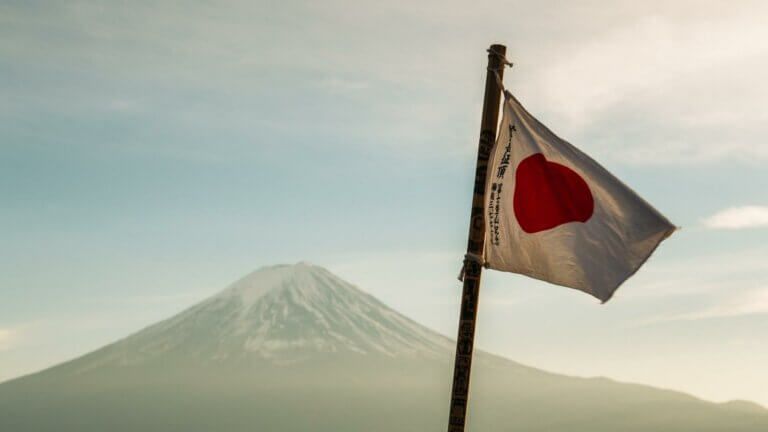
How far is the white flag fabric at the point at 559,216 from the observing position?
26.7 feet

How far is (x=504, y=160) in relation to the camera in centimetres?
831

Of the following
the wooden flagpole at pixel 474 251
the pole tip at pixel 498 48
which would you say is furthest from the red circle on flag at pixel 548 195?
the pole tip at pixel 498 48

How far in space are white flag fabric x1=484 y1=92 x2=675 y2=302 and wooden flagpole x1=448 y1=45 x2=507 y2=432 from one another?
10cm

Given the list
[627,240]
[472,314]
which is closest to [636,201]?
[627,240]

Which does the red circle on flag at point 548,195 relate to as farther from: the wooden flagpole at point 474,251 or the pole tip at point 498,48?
the pole tip at point 498,48

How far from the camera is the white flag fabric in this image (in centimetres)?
813

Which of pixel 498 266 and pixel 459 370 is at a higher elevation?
pixel 498 266

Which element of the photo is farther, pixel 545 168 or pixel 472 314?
pixel 545 168

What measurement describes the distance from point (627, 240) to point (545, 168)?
0.92 meters

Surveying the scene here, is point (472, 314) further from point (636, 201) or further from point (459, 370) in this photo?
point (636, 201)

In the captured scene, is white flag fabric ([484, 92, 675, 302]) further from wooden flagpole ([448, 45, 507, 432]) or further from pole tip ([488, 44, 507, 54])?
pole tip ([488, 44, 507, 54])

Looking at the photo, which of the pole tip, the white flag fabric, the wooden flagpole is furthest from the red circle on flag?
the pole tip

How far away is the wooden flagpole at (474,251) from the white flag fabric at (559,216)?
0.32 ft

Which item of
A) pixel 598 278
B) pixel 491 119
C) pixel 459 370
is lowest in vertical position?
pixel 459 370
